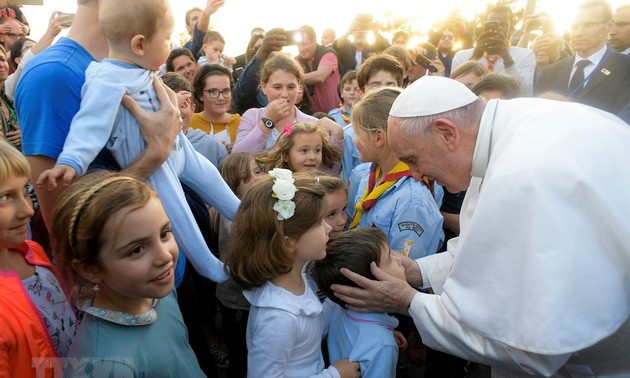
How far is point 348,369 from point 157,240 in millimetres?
1165

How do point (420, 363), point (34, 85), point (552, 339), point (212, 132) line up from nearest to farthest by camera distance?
1. point (552, 339)
2. point (34, 85)
3. point (420, 363)
4. point (212, 132)

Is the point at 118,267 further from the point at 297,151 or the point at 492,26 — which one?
the point at 492,26

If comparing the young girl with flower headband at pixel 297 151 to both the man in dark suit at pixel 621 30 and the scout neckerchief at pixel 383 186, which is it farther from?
the man in dark suit at pixel 621 30

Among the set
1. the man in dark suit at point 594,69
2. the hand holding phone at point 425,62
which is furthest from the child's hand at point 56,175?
the hand holding phone at point 425,62

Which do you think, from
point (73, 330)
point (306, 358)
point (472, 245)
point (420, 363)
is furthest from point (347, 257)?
point (420, 363)

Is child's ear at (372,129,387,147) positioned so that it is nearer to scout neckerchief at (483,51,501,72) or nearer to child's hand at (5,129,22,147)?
child's hand at (5,129,22,147)

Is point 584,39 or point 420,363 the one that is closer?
point 420,363

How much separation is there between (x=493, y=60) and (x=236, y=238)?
4870mm

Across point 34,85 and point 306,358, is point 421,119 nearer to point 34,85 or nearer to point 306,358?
point 306,358

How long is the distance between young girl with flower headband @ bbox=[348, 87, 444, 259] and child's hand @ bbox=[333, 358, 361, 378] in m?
0.82

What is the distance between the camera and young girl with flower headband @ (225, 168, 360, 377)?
7.13ft

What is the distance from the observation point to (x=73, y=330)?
1.92m

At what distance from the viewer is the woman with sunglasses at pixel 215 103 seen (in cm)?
453

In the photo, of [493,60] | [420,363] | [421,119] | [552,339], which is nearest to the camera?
[552,339]
